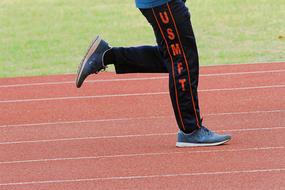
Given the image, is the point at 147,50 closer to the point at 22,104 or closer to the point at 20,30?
the point at 22,104

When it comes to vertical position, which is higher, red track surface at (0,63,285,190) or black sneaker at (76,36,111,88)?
black sneaker at (76,36,111,88)

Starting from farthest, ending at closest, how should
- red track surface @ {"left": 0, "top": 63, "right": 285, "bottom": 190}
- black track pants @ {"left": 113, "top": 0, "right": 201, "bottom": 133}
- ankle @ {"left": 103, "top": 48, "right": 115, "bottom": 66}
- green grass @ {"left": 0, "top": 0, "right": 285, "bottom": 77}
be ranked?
1. green grass @ {"left": 0, "top": 0, "right": 285, "bottom": 77}
2. ankle @ {"left": 103, "top": 48, "right": 115, "bottom": 66}
3. black track pants @ {"left": 113, "top": 0, "right": 201, "bottom": 133}
4. red track surface @ {"left": 0, "top": 63, "right": 285, "bottom": 190}

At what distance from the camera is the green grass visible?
12320 millimetres

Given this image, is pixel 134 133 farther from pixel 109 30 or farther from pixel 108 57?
pixel 109 30

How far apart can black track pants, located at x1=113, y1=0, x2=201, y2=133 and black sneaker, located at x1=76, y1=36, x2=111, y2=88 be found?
0.33 m

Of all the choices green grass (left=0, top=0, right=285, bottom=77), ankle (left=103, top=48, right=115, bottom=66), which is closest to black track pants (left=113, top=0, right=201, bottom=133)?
ankle (left=103, top=48, right=115, bottom=66)

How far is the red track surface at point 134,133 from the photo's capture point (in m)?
6.09

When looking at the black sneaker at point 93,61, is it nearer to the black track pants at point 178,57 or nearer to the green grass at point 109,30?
the black track pants at point 178,57

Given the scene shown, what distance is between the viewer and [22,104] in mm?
9203

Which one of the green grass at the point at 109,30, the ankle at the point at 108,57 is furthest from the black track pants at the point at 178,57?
the green grass at the point at 109,30

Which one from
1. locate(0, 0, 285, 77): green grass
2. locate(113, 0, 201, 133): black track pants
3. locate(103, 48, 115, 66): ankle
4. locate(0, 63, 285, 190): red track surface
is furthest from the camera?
locate(0, 0, 285, 77): green grass

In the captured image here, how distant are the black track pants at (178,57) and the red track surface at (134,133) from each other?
11.7 inches

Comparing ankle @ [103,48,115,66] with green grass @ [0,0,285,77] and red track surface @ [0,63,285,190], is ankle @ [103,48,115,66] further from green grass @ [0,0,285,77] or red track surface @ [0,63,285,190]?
green grass @ [0,0,285,77]

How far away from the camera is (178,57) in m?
6.67
